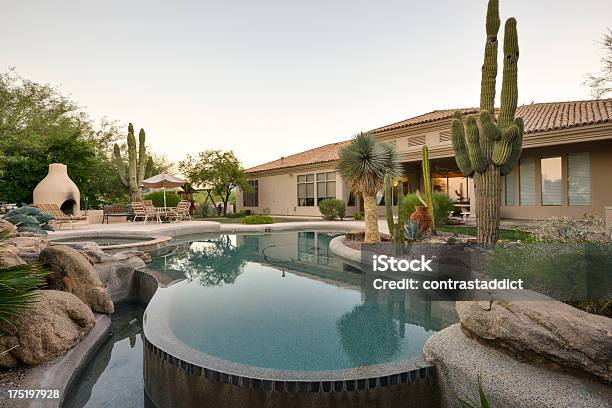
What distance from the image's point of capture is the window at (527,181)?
15547 mm

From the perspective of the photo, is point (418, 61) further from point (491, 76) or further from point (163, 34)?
point (163, 34)

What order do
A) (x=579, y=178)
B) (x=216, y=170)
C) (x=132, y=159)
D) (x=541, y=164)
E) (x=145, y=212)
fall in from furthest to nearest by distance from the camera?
1. (x=216, y=170)
2. (x=132, y=159)
3. (x=145, y=212)
4. (x=541, y=164)
5. (x=579, y=178)

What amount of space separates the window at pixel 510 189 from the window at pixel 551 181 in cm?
125

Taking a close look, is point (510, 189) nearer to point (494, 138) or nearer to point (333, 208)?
point (333, 208)

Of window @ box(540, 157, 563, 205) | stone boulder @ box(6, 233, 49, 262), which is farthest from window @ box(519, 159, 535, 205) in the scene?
stone boulder @ box(6, 233, 49, 262)

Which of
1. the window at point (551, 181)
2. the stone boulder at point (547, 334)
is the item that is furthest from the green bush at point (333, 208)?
the stone boulder at point (547, 334)

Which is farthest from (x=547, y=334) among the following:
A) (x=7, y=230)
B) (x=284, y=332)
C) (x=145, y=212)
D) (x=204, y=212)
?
(x=204, y=212)

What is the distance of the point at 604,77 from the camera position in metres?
12.5

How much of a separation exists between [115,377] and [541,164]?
16924 millimetres

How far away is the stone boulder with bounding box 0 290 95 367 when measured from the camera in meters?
3.70

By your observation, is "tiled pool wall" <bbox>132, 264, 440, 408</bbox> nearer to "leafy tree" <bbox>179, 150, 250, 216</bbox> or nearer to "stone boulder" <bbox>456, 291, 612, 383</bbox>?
"stone boulder" <bbox>456, 291, 612, 383</bbox>

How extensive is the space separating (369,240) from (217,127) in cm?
1889

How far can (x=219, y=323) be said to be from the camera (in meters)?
4.80

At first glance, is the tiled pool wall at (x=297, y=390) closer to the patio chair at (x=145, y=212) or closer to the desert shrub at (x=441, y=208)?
the desert shrub at (x=441, y=208)
